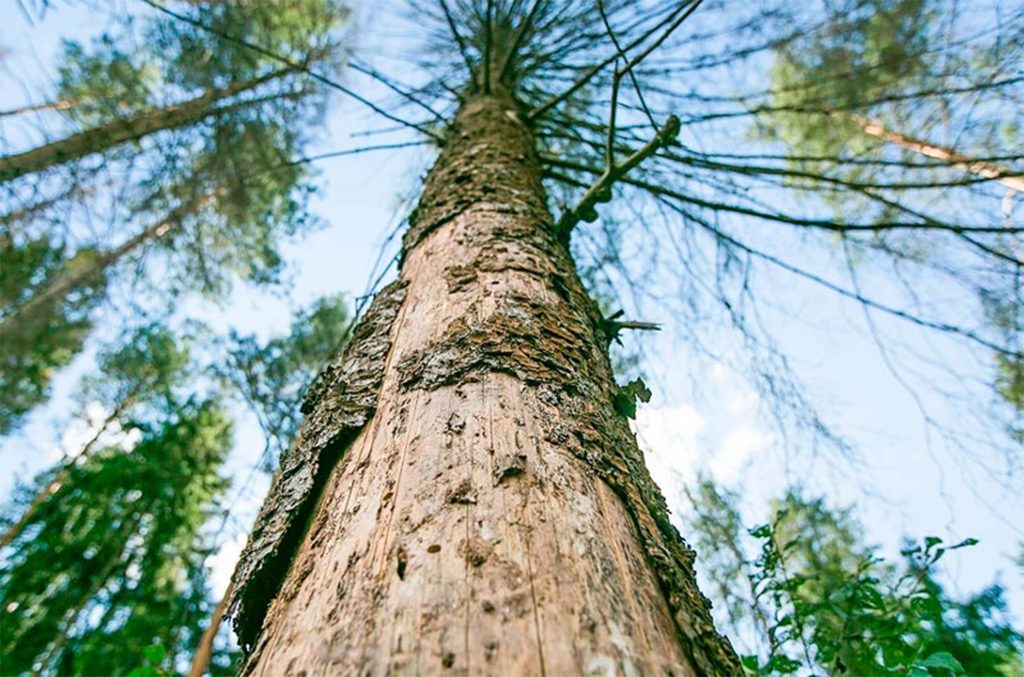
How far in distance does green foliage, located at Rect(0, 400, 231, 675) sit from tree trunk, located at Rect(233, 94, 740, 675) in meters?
9.36

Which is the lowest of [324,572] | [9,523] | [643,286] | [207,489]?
[324,572]

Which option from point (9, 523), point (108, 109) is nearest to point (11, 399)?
point (9, 523)

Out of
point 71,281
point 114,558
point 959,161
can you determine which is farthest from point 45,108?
point 114,558

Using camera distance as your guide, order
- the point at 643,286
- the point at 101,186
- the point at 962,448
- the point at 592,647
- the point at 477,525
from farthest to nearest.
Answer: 1. the point at 101,186
2. the point at 643,286
3. the point at 962,448
4. the point at 477,525
5. the point at 592,647

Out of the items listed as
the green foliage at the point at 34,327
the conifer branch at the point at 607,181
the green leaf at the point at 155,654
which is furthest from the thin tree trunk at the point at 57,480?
the conifer branch at the point at 607,181

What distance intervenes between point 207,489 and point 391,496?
1283cm

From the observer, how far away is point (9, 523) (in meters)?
10.1

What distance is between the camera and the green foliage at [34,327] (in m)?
6.37

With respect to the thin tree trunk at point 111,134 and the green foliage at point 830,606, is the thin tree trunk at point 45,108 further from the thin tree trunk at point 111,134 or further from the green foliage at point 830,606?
the green foliage at point 830,606

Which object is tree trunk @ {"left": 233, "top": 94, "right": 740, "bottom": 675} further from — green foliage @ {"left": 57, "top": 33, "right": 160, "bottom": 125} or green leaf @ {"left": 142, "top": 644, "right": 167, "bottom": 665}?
green foliage @ {"left": 57, "top": 33, "right": 160, "bottom": 125}

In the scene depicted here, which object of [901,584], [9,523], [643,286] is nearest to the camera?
[901,584]

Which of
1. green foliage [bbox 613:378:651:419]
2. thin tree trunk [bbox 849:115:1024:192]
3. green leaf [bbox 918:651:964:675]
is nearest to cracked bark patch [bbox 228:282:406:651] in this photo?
green foliage [bbox 613:378:651:419]

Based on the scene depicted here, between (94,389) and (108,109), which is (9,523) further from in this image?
(108,109)

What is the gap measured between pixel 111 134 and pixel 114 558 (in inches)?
337
